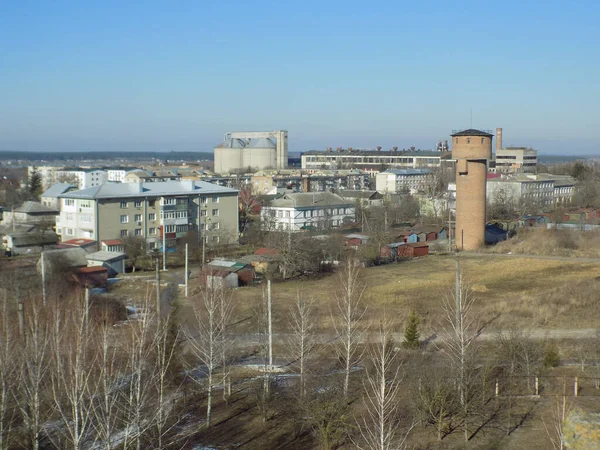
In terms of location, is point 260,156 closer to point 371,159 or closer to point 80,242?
point 371,159

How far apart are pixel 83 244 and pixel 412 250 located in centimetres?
1183

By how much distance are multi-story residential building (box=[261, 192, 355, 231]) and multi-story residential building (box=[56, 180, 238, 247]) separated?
6.92ft

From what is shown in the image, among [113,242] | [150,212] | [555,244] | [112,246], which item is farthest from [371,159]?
[112,246]

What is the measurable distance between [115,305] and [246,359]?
4.47 metres

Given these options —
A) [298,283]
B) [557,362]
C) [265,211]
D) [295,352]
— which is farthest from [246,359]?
[265,211]

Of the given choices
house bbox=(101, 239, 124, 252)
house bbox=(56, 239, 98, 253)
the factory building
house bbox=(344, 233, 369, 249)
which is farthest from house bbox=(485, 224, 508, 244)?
the factory building

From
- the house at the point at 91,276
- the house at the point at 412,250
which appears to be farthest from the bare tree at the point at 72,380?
the house at the point at 412,250

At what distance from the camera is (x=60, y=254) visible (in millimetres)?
21203

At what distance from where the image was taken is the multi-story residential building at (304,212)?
103 feet

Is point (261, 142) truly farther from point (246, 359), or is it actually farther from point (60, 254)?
point (246, 359)

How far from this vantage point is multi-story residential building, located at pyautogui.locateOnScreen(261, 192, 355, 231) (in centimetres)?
3127

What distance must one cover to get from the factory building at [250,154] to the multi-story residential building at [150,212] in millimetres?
39989

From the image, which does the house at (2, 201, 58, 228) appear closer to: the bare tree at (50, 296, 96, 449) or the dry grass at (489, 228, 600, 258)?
the dry grass at (489, 228, 600, 258)

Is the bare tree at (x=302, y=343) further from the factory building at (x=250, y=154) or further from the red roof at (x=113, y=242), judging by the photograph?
the factory building at (x=250, y=154)
